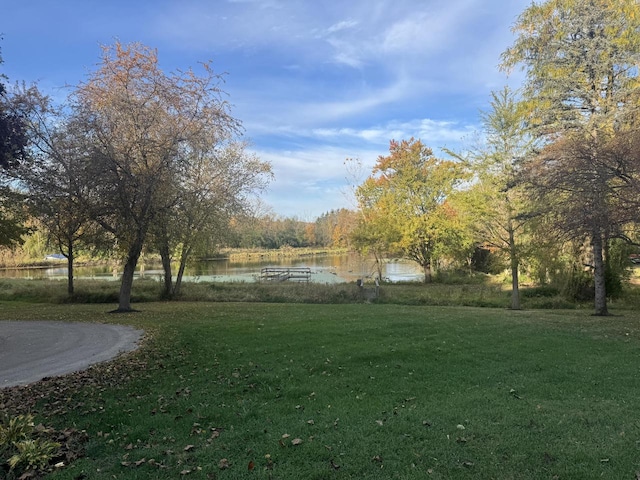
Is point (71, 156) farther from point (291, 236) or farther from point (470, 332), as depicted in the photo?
point (291, 236)

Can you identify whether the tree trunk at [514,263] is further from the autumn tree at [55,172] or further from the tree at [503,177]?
the autumn tree at [55,172]

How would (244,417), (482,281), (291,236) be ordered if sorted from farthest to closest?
1. (291,236)
2. (482,281)
3. (244,417)

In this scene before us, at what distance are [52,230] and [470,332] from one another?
53.1 ft

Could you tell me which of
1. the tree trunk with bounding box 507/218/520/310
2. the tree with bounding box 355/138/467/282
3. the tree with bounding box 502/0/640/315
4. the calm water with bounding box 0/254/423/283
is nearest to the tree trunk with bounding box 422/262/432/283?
the tree with bounding box 355/138/467/282

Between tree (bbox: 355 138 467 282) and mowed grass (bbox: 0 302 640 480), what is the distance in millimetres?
21798

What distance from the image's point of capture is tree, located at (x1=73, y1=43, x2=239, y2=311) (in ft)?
46.6

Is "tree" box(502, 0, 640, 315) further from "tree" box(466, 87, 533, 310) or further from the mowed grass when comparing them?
the mowed grass

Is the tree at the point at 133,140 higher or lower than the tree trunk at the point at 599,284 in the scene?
higher

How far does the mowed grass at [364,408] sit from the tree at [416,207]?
21.8m

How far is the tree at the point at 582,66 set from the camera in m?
14.5

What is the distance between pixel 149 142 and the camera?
48.3 ft

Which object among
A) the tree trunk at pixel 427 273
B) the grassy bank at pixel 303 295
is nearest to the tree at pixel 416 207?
the tree trunk at pixel 427 273

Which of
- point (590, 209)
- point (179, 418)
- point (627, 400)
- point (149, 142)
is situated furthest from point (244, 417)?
point (149, 142)

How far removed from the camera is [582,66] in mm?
15516
